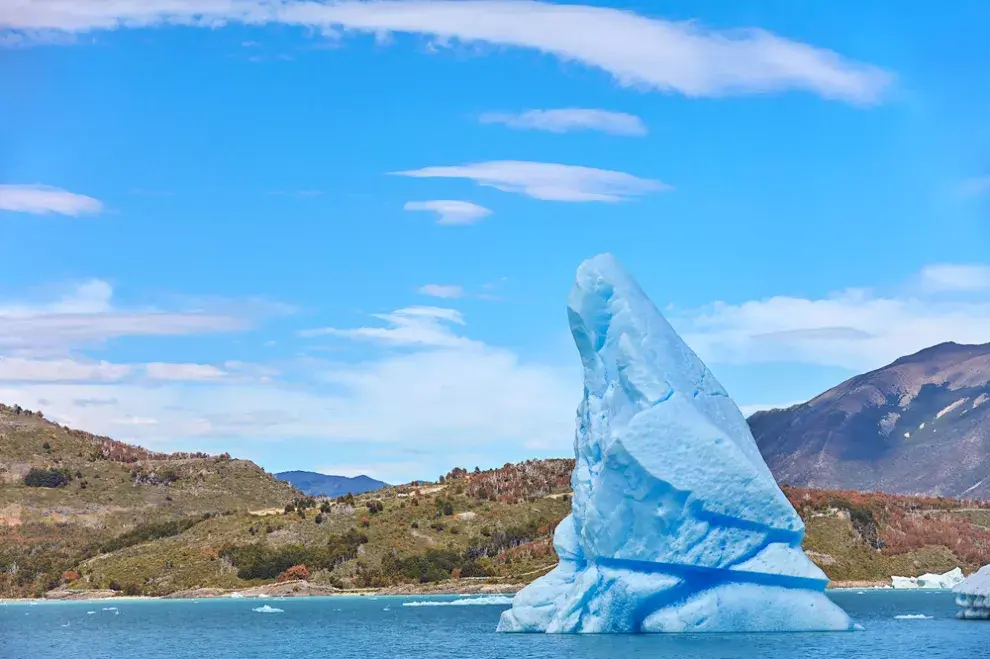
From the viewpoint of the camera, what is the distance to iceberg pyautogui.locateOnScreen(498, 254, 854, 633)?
43594mm

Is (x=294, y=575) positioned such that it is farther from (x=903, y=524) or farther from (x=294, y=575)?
(x=903, y=524)

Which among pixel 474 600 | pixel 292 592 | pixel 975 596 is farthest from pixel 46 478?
pixel 975 596

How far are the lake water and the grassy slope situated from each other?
49.4ft

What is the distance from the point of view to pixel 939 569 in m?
106

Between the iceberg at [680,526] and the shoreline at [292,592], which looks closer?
the iceberg at [680,526]

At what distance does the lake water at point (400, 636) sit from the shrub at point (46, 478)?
4179cm

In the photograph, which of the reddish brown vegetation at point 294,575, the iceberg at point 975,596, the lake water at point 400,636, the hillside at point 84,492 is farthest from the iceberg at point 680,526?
the hillside at point 84,492

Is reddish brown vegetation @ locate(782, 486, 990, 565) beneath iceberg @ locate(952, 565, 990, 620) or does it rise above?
above

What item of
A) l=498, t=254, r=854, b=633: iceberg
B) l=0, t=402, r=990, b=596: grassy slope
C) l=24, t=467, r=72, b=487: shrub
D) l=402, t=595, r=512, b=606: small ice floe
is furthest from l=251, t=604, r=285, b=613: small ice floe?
l=24, t=467, r=72, b=487: shrub

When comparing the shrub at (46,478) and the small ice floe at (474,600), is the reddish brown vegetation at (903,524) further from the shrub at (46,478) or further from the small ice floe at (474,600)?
the shrub at (46,478)

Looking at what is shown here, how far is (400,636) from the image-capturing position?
56.2 m

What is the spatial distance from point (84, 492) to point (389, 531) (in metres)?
38.1

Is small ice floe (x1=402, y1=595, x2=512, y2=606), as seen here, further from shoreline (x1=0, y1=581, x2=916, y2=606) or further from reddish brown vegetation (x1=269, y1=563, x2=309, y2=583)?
reddish brown vegetation (x1=269, y1=563, x2=309, y2=583)

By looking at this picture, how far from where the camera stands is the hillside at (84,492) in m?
113
